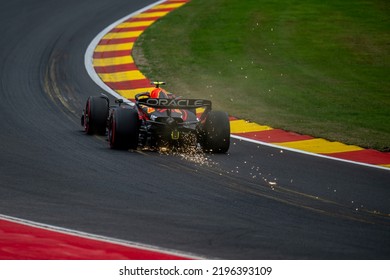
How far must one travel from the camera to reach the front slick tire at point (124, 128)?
14.0m

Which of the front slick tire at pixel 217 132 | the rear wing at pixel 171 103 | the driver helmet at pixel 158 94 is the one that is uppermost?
the driver helmet at pixel 158 94

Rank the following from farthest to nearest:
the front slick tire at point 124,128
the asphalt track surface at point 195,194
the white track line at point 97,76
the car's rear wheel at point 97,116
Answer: the car's rear wheel at point 97,116, the white track line at point 97,76, the front slick tire at point 124,128, the asphalt track surface at point 195,194

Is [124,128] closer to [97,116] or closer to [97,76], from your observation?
[97,116]

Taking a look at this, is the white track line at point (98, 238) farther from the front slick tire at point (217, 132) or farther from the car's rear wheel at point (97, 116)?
the car's rear wheel at point (97, 116)

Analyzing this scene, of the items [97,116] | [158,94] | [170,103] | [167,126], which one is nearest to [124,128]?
[167,126]

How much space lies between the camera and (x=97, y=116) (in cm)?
1541

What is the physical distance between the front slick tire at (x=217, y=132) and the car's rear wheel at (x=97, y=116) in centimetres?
204

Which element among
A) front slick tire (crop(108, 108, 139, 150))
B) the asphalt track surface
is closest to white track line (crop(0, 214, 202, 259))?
the asphalt track surface

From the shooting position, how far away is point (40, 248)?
902cm

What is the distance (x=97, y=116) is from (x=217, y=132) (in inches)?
91.5

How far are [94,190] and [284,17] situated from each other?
15587mm

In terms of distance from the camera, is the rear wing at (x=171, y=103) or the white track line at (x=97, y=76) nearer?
the rear wing at (x=171, y=103)

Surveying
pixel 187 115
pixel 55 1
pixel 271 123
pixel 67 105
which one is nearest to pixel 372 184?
pixel 187 115

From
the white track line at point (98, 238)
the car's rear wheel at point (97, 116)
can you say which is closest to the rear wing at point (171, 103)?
the car's rear wheel at point (97, 116)
